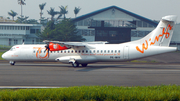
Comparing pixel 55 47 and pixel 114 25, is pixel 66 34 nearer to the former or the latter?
pixel 114 25

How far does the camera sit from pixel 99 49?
79.8 ft

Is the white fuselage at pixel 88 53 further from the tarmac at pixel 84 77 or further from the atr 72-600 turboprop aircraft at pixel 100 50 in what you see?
the tarmac at pixel 84 77

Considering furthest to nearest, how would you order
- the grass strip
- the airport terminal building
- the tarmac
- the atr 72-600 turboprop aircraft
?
the airport terminal building
the atr 72-600 turboprop aircraft
the tarmac
the grass strip

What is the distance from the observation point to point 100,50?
24188mm

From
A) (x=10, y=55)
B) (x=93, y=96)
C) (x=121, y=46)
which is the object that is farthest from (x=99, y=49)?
(x=93, y=96)

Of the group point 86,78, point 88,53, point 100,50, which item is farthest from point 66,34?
point 86,78

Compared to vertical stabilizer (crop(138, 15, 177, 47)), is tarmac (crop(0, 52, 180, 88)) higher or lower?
lower

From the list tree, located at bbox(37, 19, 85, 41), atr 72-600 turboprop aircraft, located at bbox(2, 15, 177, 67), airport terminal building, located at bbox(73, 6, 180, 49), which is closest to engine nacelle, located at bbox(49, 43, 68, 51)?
atr 72-600 turboprop aircraft, located at bbox(2, 15, 177, 67)

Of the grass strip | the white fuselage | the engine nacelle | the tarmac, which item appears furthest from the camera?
the engine nacelle

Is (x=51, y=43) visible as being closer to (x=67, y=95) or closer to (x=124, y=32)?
(x=67, y=95)

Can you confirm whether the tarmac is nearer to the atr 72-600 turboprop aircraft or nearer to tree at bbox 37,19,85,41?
the atr 72-600 turboprop aircraft

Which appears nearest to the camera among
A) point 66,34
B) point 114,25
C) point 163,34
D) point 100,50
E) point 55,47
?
point 163,34

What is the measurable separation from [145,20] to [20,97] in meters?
55.2

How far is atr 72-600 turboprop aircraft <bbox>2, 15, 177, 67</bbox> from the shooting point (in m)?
22.5
